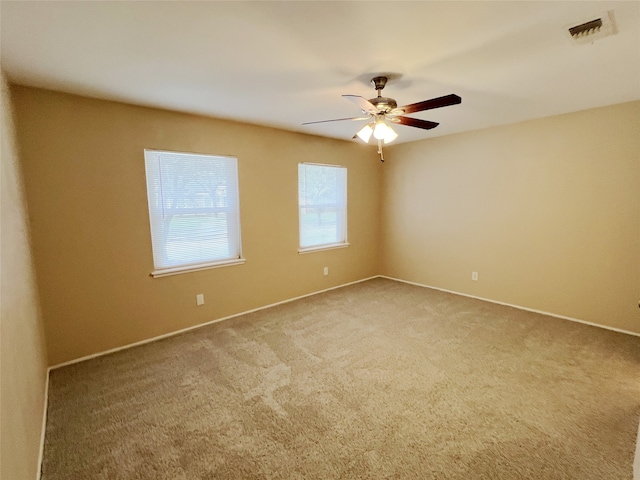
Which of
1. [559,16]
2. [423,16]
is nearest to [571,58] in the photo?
[559,16]

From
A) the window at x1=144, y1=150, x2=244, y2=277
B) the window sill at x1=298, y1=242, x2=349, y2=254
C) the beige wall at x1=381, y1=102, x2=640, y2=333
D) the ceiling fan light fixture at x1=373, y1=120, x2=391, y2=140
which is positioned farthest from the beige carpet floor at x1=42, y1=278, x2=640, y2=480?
the ceiling fan light fixture at x1=373, y1=120, x2=391, y2=140

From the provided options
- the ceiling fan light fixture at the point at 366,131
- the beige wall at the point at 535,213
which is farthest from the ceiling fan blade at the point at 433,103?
the beige wall at the point at 535,213

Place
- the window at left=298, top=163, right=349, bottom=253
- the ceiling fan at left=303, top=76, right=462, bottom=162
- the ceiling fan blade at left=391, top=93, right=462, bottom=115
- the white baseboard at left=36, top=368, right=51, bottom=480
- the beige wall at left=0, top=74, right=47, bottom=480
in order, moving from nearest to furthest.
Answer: the beige wall at left=0, top=74, right=47, bottom=480, the white baseboard at left=36, top=368, right=51, bottom=480, the ceiling fan blade at left=391, top=93, right=462, bottom=115, the ceiling fan at left=303, top=76, right=462, bottom=162, the window at left=298, top=163, right=349, bottom=253

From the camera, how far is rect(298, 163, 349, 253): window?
14.1 ft

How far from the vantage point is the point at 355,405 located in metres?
2.06

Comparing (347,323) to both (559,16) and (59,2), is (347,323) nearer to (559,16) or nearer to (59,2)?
(559,16)

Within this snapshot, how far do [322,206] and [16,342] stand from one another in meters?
3.61

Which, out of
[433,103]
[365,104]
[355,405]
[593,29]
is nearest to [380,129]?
[365,104]

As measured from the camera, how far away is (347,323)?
344 cm

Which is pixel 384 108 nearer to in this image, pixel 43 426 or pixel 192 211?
pixel 192 211

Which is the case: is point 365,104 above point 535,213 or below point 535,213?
above

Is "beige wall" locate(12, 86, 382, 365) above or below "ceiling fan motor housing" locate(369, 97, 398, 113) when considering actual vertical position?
below

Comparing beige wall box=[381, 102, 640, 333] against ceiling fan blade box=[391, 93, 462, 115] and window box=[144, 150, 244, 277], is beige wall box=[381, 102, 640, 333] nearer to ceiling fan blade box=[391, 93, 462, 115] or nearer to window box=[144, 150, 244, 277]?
ceiling fan blade box=[391, 93, 462, 115]

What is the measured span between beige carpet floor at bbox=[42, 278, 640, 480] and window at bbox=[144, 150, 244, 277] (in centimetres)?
84
